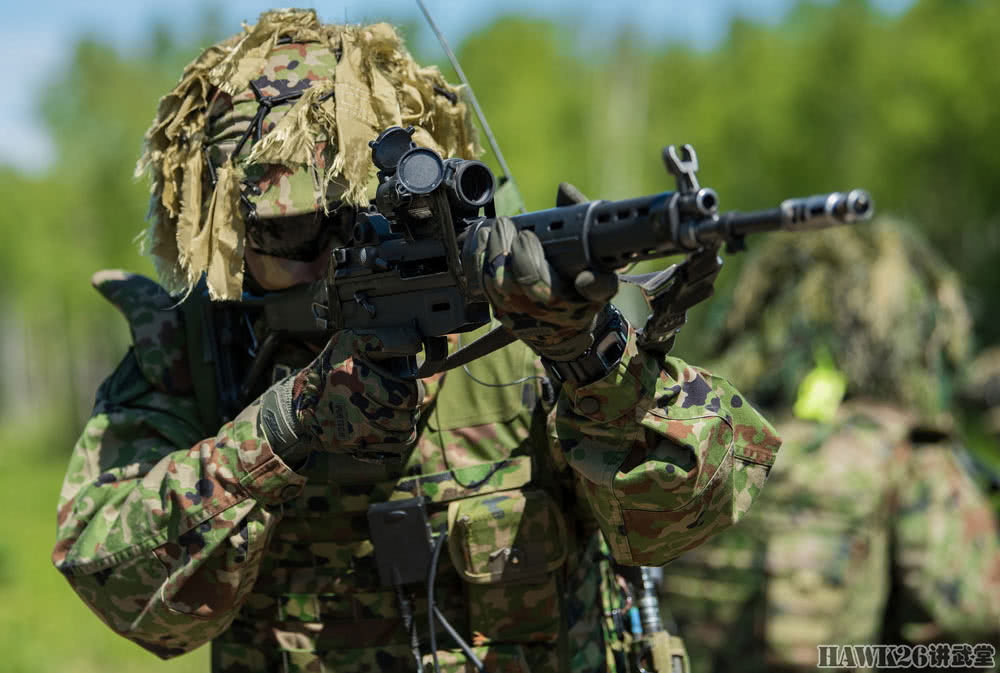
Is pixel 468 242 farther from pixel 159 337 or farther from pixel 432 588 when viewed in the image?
pixel 159 337

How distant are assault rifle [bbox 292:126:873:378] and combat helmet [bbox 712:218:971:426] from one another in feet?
12.2

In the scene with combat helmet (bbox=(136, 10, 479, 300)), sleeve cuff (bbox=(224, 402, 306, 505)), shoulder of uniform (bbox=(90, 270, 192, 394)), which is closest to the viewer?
sleeve cuff (bbox=(224, 402, 306, 505))

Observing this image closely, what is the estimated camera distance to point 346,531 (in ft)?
8.84

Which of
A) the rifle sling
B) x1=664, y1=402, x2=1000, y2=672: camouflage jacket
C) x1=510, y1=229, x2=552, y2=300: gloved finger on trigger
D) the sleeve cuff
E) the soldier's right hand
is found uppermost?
x1=510, y1=229, x2=552, y2=300: gloved finger on trigger

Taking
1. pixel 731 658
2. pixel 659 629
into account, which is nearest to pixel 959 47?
pixel 731 658

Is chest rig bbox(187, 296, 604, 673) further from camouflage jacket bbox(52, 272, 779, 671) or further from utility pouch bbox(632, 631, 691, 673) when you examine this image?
utility pouch bbox(632, 631, 691, 673)

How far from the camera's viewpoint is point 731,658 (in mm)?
5305

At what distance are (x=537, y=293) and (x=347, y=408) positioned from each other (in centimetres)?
62

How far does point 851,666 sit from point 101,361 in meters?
26.9

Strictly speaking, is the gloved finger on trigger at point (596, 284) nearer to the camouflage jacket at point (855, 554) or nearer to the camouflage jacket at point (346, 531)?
the camouflage jacket at point (346, 531)

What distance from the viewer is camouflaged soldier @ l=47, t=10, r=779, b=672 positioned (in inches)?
93.0

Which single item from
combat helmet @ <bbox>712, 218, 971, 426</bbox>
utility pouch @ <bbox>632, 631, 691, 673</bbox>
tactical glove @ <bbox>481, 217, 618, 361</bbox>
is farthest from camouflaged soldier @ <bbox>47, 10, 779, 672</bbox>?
combat helmet @ <bbox>712, 218, 971, 426</bbox>

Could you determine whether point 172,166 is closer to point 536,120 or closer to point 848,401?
point 848,401

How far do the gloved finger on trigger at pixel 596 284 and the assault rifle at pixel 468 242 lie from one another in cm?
2
